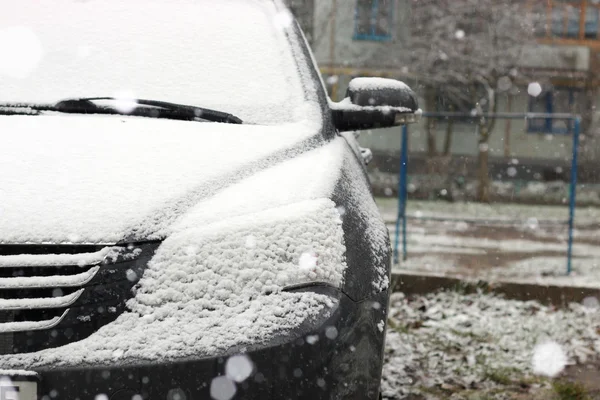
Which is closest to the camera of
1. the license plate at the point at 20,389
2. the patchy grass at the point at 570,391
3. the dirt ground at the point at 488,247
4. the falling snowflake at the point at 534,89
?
the license plate at the point at 20,389

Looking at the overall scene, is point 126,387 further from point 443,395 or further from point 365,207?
point 443,395

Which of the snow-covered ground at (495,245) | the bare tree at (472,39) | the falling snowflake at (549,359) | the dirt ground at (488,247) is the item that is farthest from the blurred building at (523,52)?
the falling snowflake at (549,359)

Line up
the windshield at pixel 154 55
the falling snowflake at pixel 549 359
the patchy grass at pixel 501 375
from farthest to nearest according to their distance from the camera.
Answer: the falling snowflake at pixel 549 359, the patchy grass at pixel 501 375, the windshield at pixel 154 55

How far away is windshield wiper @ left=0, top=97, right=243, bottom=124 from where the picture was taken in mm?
2684

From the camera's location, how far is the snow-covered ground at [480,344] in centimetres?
385

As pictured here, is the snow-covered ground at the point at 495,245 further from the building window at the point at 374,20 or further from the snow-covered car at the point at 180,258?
the building window at the point at 374,20

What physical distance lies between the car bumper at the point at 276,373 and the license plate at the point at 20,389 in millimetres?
18

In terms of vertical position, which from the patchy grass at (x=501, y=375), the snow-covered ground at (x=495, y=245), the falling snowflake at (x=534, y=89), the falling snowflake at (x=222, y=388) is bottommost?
the falling snowflake at (x=534, y=89)

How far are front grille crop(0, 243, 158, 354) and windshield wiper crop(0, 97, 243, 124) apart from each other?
1.01 metres

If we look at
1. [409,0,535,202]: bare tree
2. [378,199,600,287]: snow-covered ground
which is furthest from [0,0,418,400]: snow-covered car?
[409,0,535,202]: bare tree

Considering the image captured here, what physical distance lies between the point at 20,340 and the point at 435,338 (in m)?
3.46

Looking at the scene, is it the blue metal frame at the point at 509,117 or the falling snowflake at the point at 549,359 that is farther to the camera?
the blue metal frame at the point at 509,117

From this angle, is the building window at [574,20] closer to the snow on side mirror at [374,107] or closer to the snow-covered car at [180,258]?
the snow on side mirror at [374,107]

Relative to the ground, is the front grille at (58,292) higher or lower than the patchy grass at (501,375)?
higher
